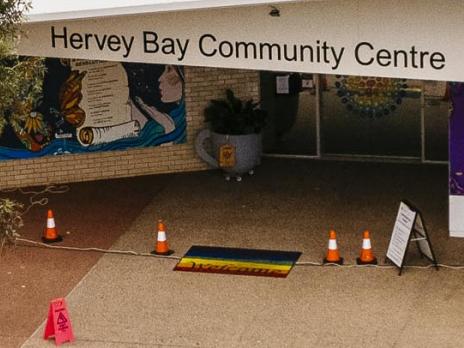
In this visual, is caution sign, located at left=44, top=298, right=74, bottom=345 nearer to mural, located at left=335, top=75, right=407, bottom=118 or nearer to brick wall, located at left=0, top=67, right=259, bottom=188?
brick wall, located at left=0, top=67, right=259, bottom=188

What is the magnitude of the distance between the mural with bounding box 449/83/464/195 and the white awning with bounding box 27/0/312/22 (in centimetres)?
302

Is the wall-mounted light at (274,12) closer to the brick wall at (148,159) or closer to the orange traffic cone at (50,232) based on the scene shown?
the orange traffic cone at (50,232)

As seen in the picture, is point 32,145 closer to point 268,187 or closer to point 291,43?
point 268,187

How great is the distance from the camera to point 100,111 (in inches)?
809

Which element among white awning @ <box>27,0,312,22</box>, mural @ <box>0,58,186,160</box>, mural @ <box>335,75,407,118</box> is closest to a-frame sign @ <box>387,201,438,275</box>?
white awning @ <box>27,0,312,22</box>

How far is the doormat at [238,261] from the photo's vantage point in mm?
16578

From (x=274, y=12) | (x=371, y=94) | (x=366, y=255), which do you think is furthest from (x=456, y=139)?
(x=371, y=94)

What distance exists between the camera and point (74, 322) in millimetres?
15148

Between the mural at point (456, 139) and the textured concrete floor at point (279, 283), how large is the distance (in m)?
0.77

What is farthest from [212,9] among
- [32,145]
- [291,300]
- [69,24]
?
[32,145]

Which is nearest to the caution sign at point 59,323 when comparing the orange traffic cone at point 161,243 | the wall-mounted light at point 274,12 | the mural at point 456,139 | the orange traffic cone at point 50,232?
the orange traffic cone at point 161,243

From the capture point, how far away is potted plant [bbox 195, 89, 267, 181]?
2014cm

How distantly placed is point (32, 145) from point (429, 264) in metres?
6.72

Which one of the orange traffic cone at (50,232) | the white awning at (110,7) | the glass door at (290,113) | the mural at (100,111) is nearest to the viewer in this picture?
the white awning at (110,7)
